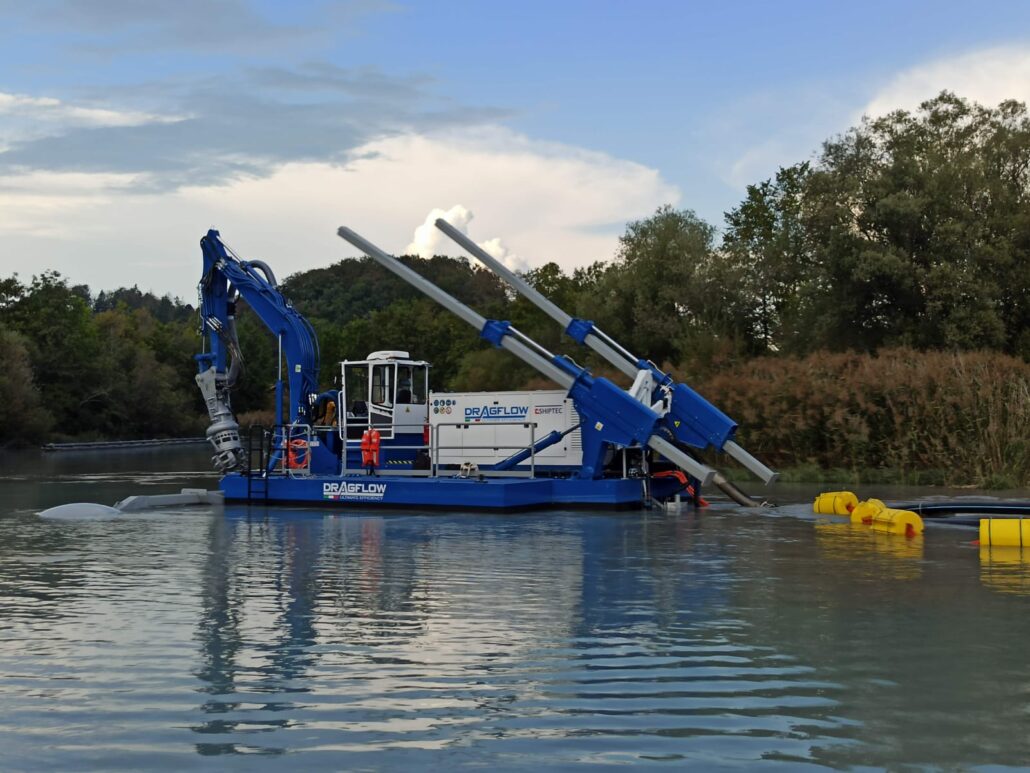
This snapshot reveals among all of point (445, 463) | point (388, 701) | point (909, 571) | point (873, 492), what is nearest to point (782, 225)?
point (873, 492)

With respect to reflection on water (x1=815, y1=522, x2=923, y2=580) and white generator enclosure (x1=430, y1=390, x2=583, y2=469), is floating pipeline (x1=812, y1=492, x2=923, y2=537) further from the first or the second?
white generator enclosure (x1=430, y1=390, x2=583, y2=469)

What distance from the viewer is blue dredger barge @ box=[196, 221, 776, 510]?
83.1ft

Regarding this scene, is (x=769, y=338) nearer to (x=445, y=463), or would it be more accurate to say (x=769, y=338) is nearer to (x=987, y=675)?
(x=445, y=463)

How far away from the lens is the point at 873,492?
101 feet

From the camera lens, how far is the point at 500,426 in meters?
27.5

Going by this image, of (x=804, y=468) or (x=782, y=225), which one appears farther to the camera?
(x=782, y=225)

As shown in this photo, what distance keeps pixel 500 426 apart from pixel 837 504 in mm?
7280

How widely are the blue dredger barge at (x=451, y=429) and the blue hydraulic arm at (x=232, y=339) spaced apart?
3 centimetres

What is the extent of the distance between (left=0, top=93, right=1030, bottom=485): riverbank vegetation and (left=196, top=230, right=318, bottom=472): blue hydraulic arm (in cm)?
1452

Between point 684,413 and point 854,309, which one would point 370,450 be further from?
point 854,309

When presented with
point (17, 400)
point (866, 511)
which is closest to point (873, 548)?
point (866, 511)

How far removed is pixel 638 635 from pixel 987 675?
300 centimetres

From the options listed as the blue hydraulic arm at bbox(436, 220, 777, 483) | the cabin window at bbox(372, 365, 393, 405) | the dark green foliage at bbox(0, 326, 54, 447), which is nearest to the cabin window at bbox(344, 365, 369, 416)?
the cabin window at bbox(372, 365, 393, 405)

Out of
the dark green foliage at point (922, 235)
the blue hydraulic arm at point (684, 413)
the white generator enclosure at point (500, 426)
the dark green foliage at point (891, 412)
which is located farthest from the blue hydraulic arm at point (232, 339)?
the dark green foliage at point (922, 235)
